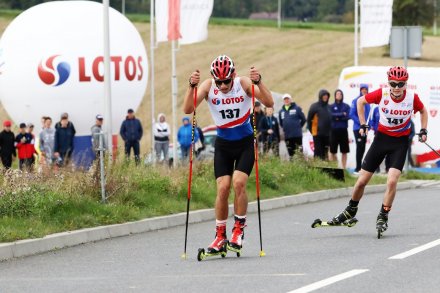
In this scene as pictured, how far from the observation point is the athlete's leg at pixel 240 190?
44.5ft

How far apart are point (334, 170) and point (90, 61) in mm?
10728

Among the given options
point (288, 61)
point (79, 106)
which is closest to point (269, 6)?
point (288, 61)

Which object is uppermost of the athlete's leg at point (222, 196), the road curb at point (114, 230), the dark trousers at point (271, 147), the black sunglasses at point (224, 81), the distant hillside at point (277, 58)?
the black sunglasses at point (224, 81)

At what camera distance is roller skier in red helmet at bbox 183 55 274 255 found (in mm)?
13555

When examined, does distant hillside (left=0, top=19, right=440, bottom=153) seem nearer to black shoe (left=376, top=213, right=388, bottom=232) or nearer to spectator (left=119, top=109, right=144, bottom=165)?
spectator (left=119, top=109, right=144, bottom=165)

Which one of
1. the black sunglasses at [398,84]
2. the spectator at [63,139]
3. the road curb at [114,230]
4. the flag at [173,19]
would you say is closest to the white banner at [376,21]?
the flag at [173,19]

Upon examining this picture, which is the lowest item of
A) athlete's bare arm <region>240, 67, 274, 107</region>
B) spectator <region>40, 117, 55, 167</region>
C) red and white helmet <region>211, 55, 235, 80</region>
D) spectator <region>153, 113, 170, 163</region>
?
spectator <region>153, 113, 170, 163</region>

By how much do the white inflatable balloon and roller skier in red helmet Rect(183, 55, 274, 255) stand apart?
20.2 m

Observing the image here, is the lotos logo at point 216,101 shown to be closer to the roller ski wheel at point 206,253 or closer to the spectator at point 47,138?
the roller ski wheel at point 206,253

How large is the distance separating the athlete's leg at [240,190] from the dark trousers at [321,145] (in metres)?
14.8

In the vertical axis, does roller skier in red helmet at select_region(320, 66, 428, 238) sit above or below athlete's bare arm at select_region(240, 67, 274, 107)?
below

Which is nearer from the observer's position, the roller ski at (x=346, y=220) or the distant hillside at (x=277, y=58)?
the roller ski at (x=346, y=220)

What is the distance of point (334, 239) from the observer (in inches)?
607

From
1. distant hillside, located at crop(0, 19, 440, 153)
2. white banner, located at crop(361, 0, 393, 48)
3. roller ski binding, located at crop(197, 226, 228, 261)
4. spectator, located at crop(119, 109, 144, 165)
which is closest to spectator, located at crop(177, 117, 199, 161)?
spectator, located at crop(119, 109, 144, 165)
